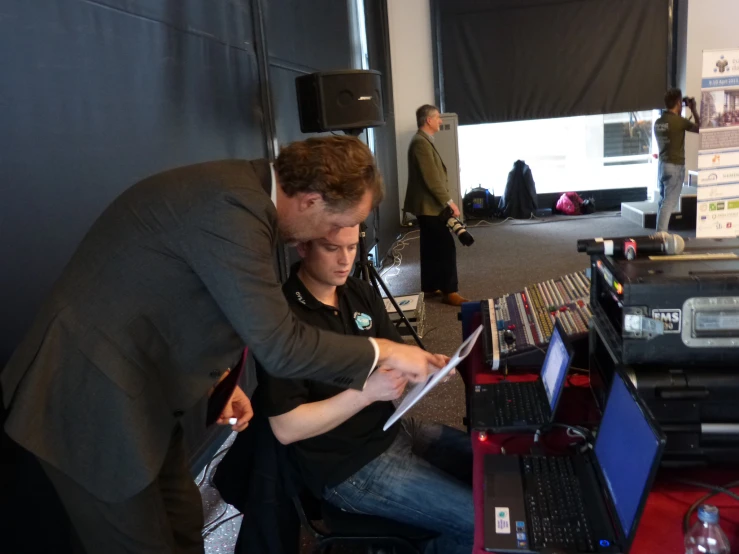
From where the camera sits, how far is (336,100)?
3098 mm

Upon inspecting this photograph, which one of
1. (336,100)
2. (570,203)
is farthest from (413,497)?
(570,203)

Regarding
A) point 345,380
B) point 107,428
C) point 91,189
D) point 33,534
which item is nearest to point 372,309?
point 345,380

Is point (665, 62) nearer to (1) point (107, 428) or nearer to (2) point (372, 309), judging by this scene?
(2) point (372, 309)

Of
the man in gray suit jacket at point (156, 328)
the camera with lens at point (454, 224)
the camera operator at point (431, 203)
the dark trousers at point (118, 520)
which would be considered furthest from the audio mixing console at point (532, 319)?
the camera operator at point (431, 203)

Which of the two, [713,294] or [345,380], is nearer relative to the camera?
[713,294]

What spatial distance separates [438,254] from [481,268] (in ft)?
3.94

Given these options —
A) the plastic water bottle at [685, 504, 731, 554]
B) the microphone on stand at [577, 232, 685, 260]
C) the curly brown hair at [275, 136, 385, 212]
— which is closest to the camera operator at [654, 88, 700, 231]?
the microphone on stand at [577, 232, 685, 260]

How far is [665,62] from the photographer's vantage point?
7.50 meters

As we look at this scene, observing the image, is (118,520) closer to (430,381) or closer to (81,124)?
(430,381)

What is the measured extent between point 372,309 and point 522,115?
681cm

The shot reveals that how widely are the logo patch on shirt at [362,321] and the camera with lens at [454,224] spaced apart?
216cm

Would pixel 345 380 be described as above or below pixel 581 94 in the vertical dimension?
below

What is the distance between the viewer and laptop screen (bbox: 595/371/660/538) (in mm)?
851

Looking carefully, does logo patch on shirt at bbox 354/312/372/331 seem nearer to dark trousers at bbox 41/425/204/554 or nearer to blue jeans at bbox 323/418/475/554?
blue jeans at bbox 323/418/475/554
